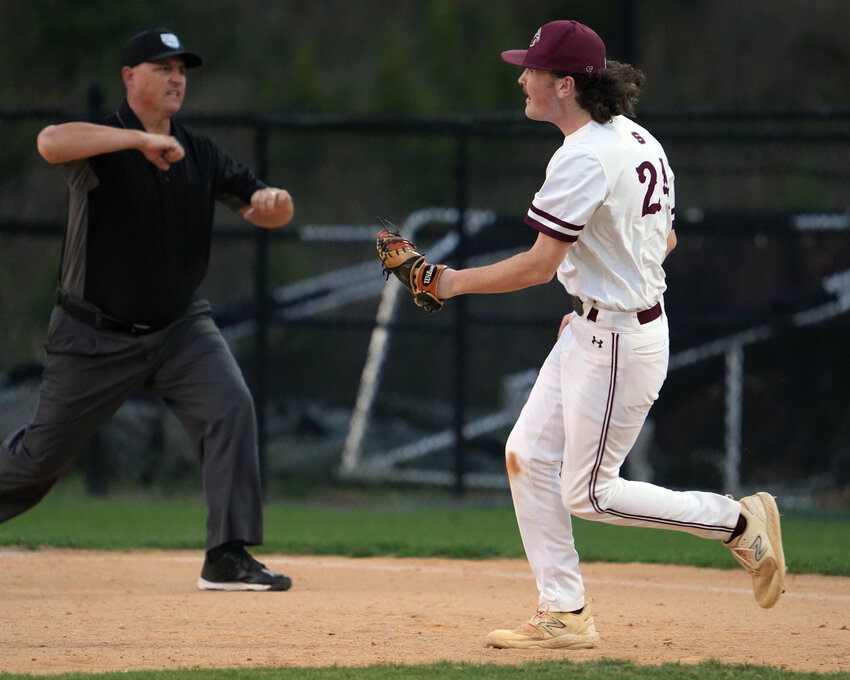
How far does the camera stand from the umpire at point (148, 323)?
5.32 metres

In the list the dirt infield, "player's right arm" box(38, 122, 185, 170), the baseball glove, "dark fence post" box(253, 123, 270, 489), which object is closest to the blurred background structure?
"dark fence post" box(253, 123, 270, 489)

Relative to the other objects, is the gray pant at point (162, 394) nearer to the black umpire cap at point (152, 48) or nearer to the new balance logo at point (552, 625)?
the black umpire cap at point (152, 48)

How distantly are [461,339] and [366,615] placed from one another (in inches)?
160

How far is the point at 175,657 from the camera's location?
4207 millimetres

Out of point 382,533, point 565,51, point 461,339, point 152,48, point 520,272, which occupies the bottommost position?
point 382,533

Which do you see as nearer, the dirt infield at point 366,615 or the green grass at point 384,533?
the dirt infield at point 366,615

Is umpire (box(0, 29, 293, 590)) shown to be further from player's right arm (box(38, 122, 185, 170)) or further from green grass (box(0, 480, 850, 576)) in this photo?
green grass (box(0, 480, 850, 576))

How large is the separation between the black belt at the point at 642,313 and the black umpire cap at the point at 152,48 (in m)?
2.12

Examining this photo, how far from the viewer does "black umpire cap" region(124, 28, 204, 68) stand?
5.36 metres

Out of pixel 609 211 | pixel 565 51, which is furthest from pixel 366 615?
pixel 565 51

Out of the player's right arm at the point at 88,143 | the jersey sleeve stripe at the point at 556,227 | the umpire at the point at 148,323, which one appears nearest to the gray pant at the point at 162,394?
the umpire at the point at 148,323

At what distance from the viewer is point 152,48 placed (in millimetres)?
5359

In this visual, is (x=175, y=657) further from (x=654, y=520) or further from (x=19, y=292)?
(x=19, y=292)

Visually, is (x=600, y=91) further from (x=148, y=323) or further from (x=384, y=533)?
(x=384, y=533)
